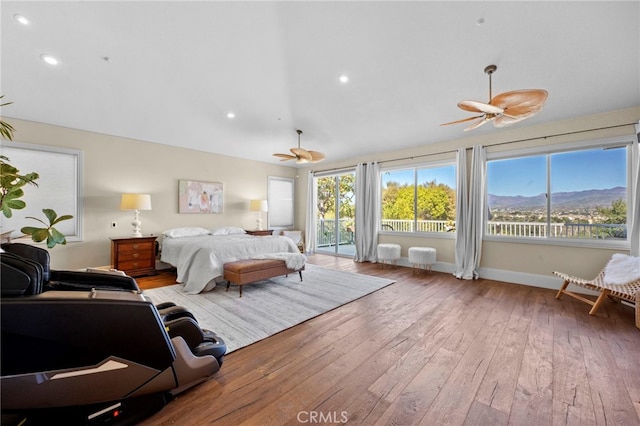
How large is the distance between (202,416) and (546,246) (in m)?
5.15

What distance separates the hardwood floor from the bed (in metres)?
1.80

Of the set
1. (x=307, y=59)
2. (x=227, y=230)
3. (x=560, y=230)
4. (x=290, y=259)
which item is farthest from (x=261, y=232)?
(x=560, y=230)

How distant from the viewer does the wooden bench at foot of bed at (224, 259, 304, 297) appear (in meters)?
3.49

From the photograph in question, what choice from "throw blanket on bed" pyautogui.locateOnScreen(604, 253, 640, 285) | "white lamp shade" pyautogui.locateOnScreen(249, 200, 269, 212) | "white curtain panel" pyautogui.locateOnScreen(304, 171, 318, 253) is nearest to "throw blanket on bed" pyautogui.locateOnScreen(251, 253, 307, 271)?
"white lamp shade" pyautogui.locateOnScreen(249, 200, 269, 212)

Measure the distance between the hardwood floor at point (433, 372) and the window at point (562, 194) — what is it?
56.6 inches

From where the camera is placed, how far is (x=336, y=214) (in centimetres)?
706

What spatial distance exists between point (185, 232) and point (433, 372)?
16.4 ft

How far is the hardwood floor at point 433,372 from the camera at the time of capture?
1.48 metres

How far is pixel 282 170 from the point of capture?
7504 millimetres

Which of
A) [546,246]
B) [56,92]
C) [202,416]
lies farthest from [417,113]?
[56,92]

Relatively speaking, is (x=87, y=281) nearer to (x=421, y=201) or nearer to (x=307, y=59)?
(x=307, y=59)

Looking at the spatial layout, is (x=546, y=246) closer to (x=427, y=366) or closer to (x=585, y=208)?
(x=585, y=208)

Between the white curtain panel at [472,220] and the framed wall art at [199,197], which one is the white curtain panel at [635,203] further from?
the framed wall art at [199,197]

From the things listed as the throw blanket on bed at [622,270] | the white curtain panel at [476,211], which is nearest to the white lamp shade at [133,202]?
the white curtain panel at [476,211]
